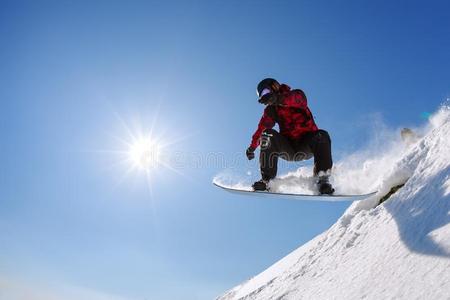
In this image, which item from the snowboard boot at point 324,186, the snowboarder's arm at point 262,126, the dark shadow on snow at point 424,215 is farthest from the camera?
the snowboarder's arm at point 262,126

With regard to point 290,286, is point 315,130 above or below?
above

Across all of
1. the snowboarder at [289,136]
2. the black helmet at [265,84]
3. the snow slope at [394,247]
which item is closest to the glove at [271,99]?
the snowboarder at [289,136]

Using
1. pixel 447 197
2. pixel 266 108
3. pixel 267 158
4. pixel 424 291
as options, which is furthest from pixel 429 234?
pixel 266 108

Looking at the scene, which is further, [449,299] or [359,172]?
[359,172]

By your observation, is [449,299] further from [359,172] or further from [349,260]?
[359,172]

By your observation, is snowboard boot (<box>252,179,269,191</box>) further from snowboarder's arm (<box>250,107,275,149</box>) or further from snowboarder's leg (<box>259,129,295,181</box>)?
snowboarder's arm (<box>250,107,275,149</box>)

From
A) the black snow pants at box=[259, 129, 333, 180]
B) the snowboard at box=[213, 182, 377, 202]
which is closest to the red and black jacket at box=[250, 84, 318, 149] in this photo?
the black snow pants at box=[259, 129, 333, 180]

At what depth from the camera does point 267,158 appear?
A: 21.6 ft

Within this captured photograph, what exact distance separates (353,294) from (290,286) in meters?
1.61

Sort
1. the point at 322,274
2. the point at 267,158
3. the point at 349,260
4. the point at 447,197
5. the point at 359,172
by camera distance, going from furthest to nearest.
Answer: the point at 359,172, the point at 267,158, the point at 322,274, the point at 349,260, the point at 447,197

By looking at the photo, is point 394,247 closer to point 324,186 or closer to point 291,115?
point 324,186

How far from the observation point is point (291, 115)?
674 centimetres

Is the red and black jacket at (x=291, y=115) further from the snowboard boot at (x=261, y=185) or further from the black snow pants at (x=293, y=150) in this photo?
the snowboard boot at (x=261, y=185)

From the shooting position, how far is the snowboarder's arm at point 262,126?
700 cm
